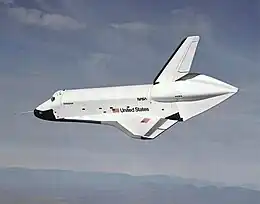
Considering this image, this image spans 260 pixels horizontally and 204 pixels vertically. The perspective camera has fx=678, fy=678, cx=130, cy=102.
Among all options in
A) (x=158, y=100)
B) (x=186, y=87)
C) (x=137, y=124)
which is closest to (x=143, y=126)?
(x=137, y=124)

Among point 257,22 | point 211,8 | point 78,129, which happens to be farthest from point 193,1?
point 78,129

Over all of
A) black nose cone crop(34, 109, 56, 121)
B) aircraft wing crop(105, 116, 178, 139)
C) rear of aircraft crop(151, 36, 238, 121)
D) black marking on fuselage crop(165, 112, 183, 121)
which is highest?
rear of aircraft crop(151, 36, 238, 121)

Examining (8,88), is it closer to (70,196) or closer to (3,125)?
(3,125)

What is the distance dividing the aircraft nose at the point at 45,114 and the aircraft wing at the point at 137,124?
0.18 metres

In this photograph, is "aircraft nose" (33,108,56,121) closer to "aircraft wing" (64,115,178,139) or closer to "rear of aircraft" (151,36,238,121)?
"aircraft wing" (64,115,178,139)

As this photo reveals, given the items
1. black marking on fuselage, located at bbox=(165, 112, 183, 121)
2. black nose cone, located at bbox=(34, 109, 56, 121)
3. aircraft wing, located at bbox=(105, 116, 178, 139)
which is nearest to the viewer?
aircraft wing, located at bbox=(105, 116, 178, 139)

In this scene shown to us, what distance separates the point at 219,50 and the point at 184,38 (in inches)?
7.9

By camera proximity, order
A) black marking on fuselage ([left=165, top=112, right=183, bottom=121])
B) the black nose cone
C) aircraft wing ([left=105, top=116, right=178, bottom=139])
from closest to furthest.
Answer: aircraft wing ([left=105, top=116, right=178, bottom=139]) → black marking on fuselage ([left=165, top=112, right=183, bottom=121]) → the black nose cone

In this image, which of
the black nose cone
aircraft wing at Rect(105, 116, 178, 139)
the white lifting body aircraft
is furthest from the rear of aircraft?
the black nose cone

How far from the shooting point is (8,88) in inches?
154

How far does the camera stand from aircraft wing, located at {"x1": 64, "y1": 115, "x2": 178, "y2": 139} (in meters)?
3.46

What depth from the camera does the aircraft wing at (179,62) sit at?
11.7ft

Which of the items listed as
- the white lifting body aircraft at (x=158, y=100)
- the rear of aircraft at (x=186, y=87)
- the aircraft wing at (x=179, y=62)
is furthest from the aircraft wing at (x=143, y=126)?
the aircraft wing at (x=179, y=62)

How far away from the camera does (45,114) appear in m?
3.74
